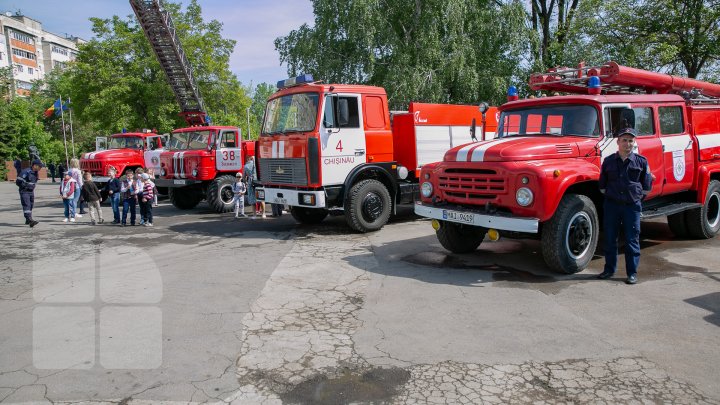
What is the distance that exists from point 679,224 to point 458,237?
4.10 m

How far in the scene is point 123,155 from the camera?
17.0m

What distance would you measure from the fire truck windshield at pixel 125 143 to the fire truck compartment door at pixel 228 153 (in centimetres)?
529

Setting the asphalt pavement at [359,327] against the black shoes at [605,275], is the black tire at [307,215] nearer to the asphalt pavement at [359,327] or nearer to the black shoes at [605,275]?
the asphalt pavement at [359,327]

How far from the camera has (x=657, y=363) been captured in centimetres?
391

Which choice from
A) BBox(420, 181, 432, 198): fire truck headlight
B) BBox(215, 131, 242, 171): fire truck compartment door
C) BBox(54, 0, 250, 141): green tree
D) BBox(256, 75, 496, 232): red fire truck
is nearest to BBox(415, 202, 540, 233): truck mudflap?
BBox(420, 181, 432, 198): fire truck headlight

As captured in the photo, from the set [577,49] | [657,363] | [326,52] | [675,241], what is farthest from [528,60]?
[657,363]

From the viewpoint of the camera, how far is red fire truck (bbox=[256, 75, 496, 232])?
31.0 feet

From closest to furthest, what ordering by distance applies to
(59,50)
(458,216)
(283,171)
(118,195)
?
(458,216) < (283,171) < (118,195) < (59,50)

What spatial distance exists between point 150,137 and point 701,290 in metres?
17.0

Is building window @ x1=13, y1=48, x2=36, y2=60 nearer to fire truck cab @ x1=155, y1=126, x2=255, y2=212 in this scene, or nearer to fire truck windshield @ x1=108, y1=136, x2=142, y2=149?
fire truck windshield @ x1=108, y1=136, x2=142, y2=149

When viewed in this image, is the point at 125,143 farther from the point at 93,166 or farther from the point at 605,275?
the point at 605,275

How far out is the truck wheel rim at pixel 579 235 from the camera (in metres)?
6.32

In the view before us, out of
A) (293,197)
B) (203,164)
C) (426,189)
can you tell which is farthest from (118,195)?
(426,189)

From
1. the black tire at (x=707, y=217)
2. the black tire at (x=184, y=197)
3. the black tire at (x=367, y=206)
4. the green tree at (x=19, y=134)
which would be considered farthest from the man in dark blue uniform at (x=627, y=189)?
the green tree at (x=19, y=134)
